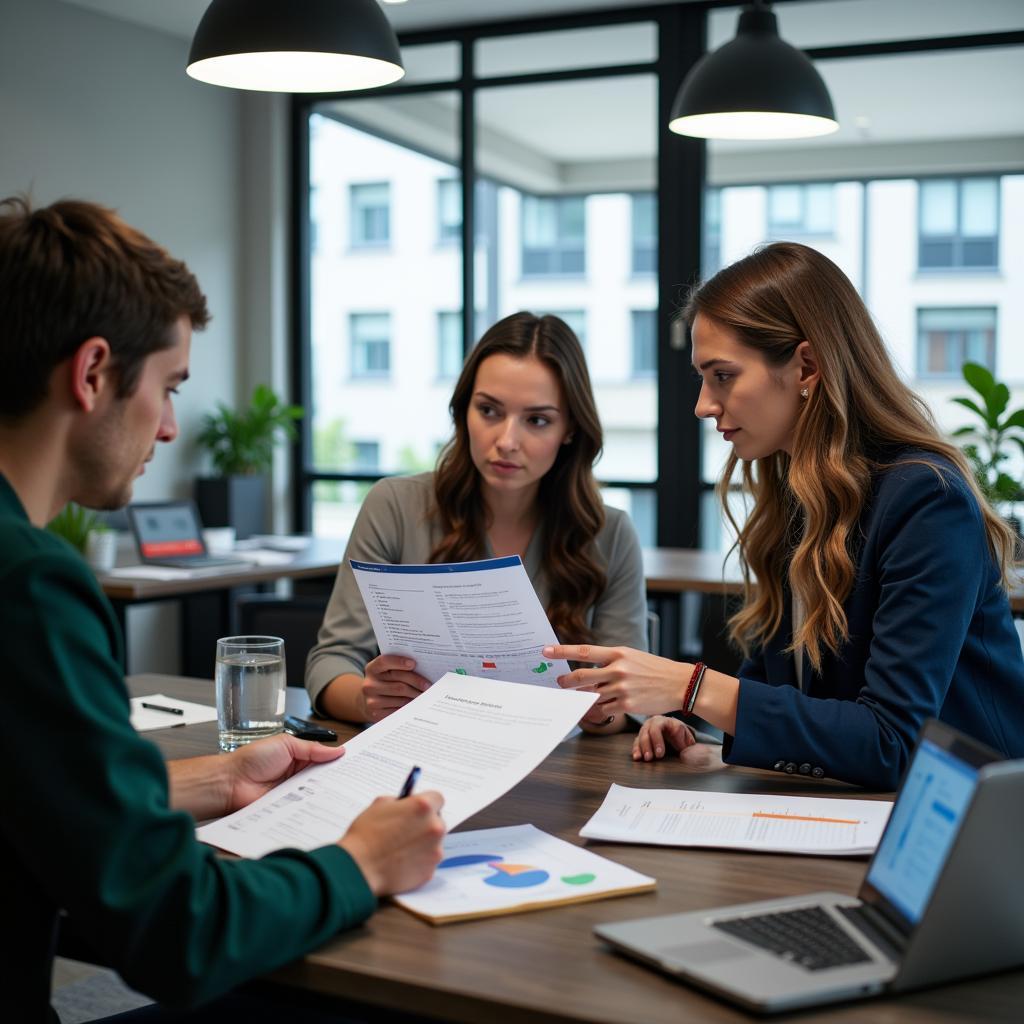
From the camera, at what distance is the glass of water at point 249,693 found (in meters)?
1.69

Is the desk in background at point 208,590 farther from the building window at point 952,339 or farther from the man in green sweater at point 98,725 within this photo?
the building window at point 952,339

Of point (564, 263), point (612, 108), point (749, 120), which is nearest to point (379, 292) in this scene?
point (564, 263)

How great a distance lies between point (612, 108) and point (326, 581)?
2.95 metres

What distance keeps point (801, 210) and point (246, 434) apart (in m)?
3.50

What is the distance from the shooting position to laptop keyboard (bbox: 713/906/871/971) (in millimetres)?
1007

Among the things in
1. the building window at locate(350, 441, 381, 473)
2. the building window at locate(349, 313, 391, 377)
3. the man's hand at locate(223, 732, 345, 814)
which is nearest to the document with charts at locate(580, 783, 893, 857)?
the man's hand at locate(223, 732, 345, 814)

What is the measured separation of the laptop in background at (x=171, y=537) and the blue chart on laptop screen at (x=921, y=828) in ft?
10.4

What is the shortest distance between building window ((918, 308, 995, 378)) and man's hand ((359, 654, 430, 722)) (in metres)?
4.85

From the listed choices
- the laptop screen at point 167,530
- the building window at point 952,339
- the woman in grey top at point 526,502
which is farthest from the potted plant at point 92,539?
the building window at point 952,339

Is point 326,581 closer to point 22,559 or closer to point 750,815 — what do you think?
point 750,815

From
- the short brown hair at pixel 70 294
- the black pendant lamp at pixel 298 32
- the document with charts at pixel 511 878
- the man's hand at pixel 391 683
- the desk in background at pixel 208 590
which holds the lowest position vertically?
the desk in background at pixel 208 590

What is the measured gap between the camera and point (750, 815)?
142 centimetres

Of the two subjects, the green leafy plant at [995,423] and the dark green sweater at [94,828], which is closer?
the dark green sweater at [94,828]

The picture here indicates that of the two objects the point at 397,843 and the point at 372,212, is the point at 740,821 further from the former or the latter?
the point at 372,212
